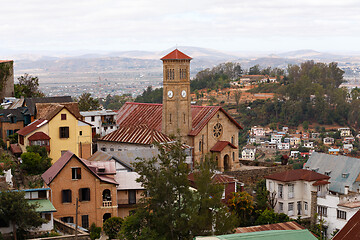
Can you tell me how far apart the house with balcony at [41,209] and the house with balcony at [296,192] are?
699 inches

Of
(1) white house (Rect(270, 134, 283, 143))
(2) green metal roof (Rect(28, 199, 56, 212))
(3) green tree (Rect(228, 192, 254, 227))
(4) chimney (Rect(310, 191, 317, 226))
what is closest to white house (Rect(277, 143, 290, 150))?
(1) white house (Rect(270, 134, 283, 143))

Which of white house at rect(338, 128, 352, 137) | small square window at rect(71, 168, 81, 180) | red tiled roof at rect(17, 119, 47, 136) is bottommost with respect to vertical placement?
white house at rect(338, 128, 352, 137)

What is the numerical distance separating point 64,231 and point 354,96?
111443 mm

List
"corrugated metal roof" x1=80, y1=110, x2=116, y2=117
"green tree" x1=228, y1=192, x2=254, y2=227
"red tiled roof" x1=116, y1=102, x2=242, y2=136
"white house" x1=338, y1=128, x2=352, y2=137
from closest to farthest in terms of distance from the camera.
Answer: "green tree" x1=228, y1=192, x2=254, y2=227 < "corrugated metal roof" x1=80, y1=110, x2=116, y2=117 < "red tiled roof" x1=116, y1=102, x2=242, y2=136 < "white house" x1=338, y1=128, x2=352, y2=137

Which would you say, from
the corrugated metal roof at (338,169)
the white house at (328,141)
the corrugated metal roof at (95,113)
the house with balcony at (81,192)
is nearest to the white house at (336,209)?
the corrugated metal roof at (338,169)

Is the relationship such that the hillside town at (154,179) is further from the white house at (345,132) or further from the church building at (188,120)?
the white house at (345,132)

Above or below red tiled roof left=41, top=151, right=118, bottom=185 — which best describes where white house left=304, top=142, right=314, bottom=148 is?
below

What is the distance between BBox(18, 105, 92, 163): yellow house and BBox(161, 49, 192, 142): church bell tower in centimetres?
1014

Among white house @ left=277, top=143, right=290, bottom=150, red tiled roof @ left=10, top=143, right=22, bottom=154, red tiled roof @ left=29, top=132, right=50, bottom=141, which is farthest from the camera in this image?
white house @ left=277, top=143, right=290, bottom=150

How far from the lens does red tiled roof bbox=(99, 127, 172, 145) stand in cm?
5054

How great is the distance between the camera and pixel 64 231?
105 ft

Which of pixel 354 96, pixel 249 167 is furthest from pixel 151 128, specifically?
pixel 354 96

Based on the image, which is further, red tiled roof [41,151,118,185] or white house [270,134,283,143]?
white house [270,134,283,143]

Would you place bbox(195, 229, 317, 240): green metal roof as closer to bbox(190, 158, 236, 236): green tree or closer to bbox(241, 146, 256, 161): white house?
bbox(190, 158, 236, 236): green tree
